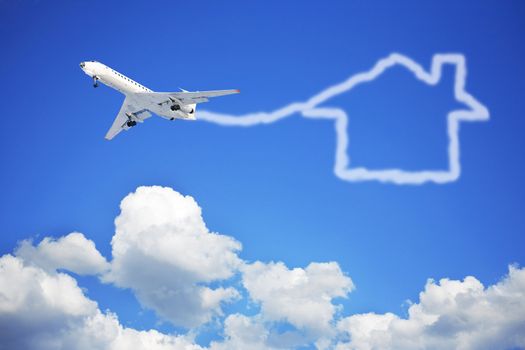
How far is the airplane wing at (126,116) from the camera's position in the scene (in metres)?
130

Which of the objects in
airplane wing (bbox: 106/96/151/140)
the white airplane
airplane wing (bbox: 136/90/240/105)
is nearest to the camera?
airplane wing (bbox: 136/90/240/105)

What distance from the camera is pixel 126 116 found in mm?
136000

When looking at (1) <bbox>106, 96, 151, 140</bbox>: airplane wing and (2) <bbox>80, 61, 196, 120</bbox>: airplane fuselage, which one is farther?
(1) <bbox>106, 96, 151, 140</bbox>: airplane wing

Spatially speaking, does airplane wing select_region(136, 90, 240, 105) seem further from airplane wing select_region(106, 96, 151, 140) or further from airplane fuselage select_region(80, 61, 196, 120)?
airplane wing select_region(106, 96, 151, 140)

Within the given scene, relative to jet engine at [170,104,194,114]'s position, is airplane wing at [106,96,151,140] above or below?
above

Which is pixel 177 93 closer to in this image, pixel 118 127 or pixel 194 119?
pixel 194 119

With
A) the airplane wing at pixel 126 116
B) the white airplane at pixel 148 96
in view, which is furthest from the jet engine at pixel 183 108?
the airplane wing at pixel 126 116

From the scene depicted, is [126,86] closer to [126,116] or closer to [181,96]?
[181,96]

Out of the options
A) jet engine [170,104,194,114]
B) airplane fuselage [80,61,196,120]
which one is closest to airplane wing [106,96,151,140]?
airplane fuselage [80,61,196,120]

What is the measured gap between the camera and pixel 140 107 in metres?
128

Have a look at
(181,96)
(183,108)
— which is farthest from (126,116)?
(181,96)

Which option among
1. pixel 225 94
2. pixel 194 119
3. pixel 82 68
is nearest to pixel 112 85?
pixel 82 68

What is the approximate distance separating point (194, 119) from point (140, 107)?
1146 cm

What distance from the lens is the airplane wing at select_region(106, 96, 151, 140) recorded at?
130 meters
